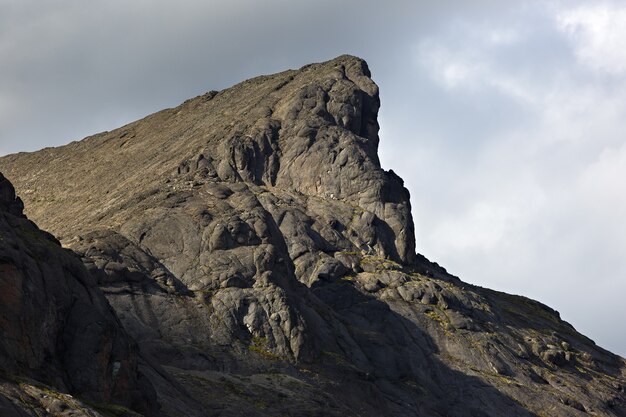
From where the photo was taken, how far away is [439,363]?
387 ft

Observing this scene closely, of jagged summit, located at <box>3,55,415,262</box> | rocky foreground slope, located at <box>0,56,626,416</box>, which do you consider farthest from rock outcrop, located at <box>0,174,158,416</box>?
jagged summit, located at <box>3,55,415,262</box>

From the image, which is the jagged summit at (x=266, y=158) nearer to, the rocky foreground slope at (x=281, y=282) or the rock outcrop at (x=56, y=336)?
the rocky foreground slope at (x=281, y=282)

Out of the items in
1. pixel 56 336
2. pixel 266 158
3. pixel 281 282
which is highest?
pixel 266 158

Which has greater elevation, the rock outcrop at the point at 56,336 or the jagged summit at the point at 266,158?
the jagged summit at the point at 266,158

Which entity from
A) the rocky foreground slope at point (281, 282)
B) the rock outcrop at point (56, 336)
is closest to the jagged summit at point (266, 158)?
the rocky foreground slope at point (281, 282)

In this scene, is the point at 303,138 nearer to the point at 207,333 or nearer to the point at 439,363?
the point at 439,363

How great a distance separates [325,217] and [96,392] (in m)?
72.7

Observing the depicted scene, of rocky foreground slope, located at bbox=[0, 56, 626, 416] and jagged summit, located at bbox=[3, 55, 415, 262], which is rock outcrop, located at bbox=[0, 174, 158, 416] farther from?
jagged summit, located at bbox=[3, 55, 415, 262]

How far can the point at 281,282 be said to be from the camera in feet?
357

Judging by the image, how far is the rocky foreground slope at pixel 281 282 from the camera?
93.6 metres

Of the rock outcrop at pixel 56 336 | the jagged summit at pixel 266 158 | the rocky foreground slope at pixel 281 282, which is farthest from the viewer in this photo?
the jagged summit at pixel 266 158

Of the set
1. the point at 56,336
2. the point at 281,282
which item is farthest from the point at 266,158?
the point at 56,336

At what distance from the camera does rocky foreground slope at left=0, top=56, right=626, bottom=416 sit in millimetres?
93562

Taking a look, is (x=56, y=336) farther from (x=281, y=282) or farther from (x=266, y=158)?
(x=266, y=158)
